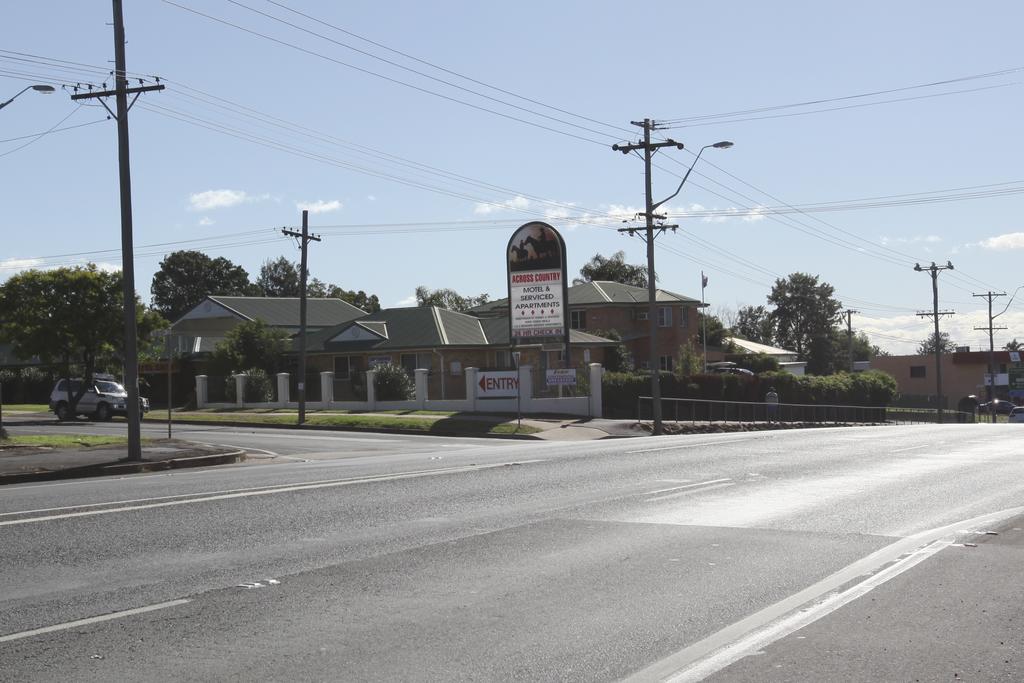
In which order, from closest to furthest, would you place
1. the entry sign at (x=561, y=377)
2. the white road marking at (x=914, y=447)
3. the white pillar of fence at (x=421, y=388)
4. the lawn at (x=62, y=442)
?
the white road marking at (x=914, y=447)
the lawn at (x=62, y=442)
the entry sign at (x=561, y=377)
the white pillar of fence at (x=421, y=388)

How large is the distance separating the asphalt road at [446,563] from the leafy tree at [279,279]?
367 ft

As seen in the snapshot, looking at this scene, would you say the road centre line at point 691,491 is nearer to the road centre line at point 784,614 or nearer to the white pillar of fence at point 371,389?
the road centre line at point 784,614

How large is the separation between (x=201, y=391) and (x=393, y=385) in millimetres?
11314

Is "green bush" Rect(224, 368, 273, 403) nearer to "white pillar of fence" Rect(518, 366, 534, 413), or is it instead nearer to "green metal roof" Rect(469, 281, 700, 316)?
"white pillar of fence" Rect(518, 366, 534, 413)

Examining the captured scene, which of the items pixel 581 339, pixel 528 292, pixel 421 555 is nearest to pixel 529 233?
pixel 528 292

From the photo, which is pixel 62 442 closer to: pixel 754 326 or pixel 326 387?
pixel 326 387

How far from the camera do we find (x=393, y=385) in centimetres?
4766

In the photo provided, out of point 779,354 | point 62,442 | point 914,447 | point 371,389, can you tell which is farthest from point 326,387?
point 779,354

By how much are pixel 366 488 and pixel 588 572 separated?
6.65 m

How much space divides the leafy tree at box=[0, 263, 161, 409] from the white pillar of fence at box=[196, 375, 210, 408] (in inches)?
199

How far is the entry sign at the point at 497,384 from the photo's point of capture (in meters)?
43.2

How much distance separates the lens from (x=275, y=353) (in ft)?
185

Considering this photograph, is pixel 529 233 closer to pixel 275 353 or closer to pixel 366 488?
pixel 275 353

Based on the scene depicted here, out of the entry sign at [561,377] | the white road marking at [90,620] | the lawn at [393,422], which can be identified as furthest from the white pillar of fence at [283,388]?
the white road marking at [90,620]
